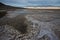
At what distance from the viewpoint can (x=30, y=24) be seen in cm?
153

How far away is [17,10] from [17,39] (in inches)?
27.0

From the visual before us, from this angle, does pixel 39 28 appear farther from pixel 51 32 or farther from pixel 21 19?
pixel 21 19

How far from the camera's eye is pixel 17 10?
185 centimetres

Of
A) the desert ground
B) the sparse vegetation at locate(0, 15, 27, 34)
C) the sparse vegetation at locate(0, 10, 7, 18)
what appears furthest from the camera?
the sparse vegetation at locate(0, 10, 7, 18)

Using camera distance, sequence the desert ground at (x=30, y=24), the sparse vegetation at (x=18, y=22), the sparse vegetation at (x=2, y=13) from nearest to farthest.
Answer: the desert ground at (x=30, y=24) → the sparse vegetation at (x=18, y=22) → the sparse vegetation at (x=2, y=13)

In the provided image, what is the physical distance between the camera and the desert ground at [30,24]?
1.33 metres

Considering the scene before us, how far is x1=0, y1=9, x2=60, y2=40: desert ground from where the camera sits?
1.33 m

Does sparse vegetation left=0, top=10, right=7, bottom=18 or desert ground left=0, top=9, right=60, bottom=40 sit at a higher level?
sparse vegetation left=0, top=10, right=7, bottom=18

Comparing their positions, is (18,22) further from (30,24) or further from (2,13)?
(2,13)

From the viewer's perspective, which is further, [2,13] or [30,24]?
[2,13]

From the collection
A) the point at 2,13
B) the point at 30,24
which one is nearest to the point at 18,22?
the point at 30,24

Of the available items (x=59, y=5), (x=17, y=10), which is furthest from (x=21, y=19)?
(x=59, y=5)

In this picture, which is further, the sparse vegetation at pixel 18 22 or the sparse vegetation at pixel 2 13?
the sparse vegetation at pixel 2 13

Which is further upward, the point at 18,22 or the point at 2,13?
the point at 2,13
